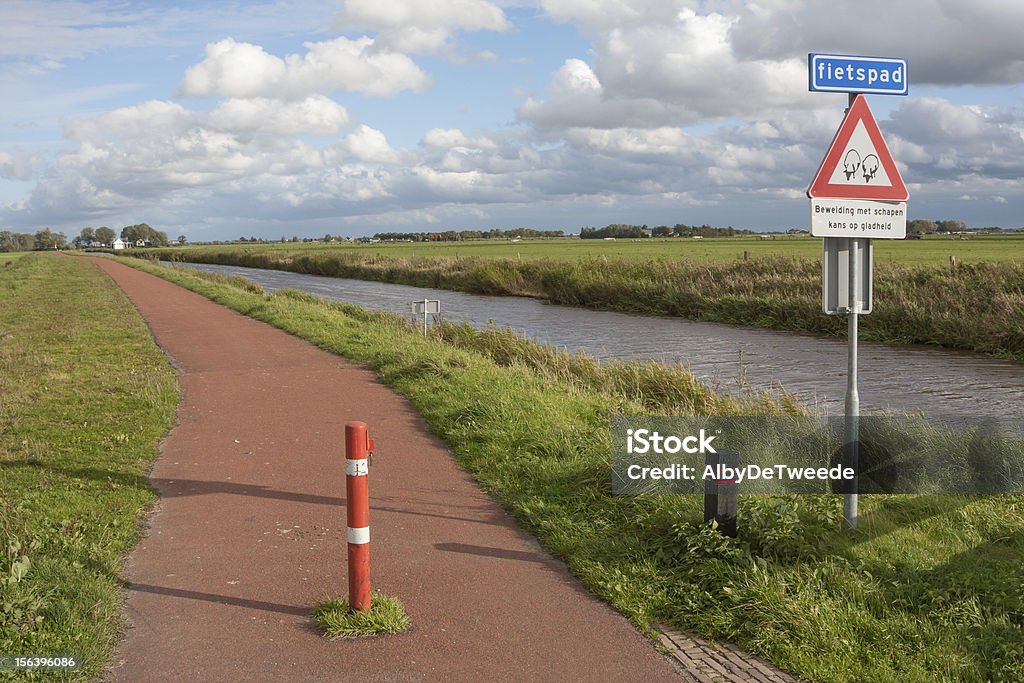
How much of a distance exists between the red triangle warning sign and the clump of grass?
3.46 meters

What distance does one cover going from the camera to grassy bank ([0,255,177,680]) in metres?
4.69

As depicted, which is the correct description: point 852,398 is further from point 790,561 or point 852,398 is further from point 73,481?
point 73,481

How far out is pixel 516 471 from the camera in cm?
789

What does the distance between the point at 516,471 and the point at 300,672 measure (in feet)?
12.4

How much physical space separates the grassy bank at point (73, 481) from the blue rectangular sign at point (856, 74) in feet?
16.7

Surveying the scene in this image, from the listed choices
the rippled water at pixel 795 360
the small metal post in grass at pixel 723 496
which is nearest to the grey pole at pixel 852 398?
the small metal post in grass at pixel 723 496

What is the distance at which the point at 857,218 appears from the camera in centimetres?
556

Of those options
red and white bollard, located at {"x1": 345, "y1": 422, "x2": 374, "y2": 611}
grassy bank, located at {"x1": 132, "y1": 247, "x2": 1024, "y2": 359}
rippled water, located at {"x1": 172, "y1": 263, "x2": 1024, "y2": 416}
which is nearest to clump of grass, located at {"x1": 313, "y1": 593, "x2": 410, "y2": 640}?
red and white bollard, located at {"x1": 345, "y1": 422, "x2": 374, "y2": 611}

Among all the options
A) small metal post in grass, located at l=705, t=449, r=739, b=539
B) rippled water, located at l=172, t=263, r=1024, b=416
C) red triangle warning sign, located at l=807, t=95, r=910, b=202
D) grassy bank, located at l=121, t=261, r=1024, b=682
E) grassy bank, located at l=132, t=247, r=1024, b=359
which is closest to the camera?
grassy bank, located at l=121, t=261, r=1024, b=682

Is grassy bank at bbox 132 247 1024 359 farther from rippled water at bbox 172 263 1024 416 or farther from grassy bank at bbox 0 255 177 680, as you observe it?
grassy bank at bbox 0 255 177 680

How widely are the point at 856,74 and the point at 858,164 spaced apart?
54 centimetres

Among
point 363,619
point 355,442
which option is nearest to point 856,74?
point 355,442

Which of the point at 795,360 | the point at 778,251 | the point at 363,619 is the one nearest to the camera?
the point at 363,619

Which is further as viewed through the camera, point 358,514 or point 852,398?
point 852,398
